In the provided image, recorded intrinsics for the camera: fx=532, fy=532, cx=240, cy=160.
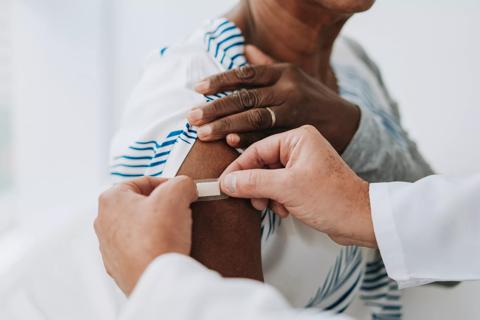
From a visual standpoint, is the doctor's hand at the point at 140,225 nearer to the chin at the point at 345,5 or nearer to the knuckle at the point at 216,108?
the knuckle at the point at 216,108

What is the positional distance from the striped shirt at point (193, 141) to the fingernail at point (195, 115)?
2 centimetres

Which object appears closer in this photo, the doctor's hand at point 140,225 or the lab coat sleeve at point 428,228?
the doctor's hand at point 140,225

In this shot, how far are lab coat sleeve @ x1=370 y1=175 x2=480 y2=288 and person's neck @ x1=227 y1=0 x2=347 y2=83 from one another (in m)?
0.37

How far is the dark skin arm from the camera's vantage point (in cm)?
67

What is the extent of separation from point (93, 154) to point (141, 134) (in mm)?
1222

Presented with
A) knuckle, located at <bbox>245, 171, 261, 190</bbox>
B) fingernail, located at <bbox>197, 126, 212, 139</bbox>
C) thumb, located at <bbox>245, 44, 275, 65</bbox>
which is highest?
thumb, located at <bbox>245, 44, 275, 65</bbox>

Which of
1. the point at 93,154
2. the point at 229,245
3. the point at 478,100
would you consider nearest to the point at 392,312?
the point at 229,245

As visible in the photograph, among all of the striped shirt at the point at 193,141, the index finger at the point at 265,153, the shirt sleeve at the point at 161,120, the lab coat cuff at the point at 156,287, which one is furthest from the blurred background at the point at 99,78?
the lab coat cuff at the point at 156,287

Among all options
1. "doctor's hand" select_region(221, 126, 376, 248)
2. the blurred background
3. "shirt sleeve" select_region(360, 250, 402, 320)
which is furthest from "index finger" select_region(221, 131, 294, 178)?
the blurred background

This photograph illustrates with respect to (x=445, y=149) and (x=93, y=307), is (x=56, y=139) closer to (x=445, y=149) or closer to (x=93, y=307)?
(x=93, y=307)

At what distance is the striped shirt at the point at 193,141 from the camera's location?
29.9 inches

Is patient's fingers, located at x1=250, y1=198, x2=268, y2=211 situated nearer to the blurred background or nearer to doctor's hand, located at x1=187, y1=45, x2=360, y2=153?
doctor's hand, located at x1=187, y1=45, x2=360, y2=153

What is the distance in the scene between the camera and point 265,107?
0.79 meters

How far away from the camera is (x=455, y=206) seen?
0.71m
